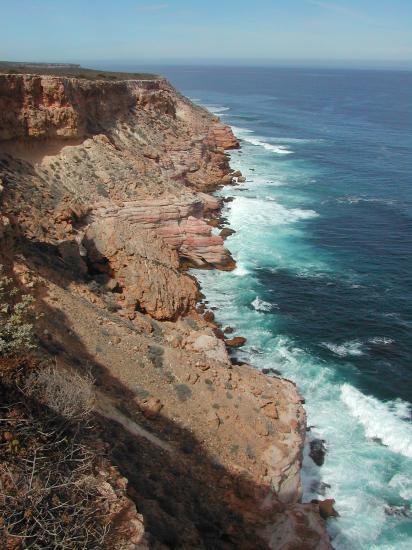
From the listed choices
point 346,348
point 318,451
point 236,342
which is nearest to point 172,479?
point 318,451

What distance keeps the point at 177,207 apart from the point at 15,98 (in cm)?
1304

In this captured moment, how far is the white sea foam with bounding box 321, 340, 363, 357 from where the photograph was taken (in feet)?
97.5

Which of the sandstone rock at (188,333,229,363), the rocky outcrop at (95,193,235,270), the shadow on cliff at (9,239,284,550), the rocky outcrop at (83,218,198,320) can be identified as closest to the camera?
the shadow on cliff at (9,239,284,550)

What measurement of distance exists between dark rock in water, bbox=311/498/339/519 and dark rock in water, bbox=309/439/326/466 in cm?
208

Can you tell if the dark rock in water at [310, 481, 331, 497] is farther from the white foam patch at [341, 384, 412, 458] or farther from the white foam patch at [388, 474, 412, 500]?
the white foam patch at [341, 384, 412, 458]

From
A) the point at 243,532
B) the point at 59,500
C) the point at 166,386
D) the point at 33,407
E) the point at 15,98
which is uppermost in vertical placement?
the point at 15,98

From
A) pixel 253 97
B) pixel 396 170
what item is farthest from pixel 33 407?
pixel 253 97

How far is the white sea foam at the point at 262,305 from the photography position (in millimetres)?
33969

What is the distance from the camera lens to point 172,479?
15688 millimetres

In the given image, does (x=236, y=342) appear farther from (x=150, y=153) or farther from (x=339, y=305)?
(x=150, y=153)

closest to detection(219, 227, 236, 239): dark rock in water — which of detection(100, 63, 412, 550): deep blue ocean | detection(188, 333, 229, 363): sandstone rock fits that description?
detection(100, 63, 412, 550): deep blue ocean

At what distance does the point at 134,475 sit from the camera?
14414mm

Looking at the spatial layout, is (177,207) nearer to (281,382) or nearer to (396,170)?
(281,382)

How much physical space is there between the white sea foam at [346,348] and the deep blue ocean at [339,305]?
0.35 feet
